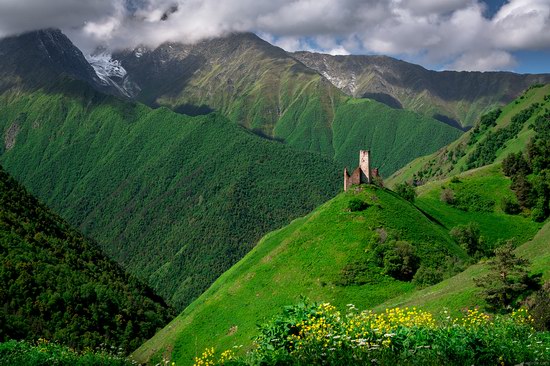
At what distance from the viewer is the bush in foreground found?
16.9 metres

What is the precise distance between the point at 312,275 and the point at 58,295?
79320 mm

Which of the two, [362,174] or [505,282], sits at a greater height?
[362,174]

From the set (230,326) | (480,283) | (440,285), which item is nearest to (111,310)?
(230,326)

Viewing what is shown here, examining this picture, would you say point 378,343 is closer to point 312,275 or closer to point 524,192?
point 312,275

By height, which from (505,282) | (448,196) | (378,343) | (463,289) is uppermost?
(448,196)

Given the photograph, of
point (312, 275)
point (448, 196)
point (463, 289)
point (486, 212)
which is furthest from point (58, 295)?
point (463, 289)

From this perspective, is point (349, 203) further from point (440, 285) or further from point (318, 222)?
point (440, 285)

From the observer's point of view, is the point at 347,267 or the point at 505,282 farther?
the point at 347,267

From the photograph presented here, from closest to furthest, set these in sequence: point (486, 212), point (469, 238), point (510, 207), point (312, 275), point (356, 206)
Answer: point (312, 275) < point (356, 206) < point (469, 238) < point (510, 207) < point (486, 212)

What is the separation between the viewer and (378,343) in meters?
18.5

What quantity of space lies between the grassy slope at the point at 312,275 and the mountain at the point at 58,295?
3762cm

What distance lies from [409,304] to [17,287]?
10275 centimetres

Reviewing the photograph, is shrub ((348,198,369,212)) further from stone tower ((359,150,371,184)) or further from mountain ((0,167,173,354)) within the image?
mountain ((0,167,173,354))

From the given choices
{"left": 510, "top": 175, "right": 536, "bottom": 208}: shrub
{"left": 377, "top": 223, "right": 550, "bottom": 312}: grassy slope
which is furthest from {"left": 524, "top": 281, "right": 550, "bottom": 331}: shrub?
{"left": 510, "top": 175, "right": 536, "bottom": 208}: shrub
